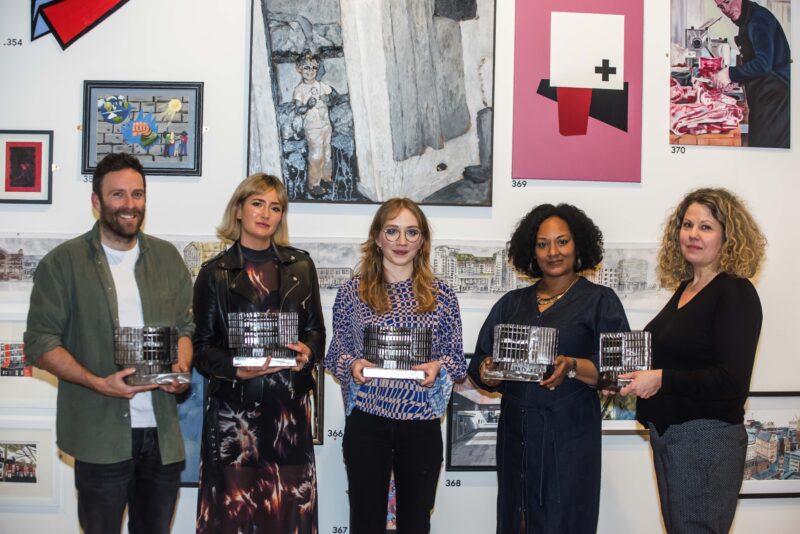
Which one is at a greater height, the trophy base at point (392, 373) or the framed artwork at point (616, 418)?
the trophy base at point (392, 373)

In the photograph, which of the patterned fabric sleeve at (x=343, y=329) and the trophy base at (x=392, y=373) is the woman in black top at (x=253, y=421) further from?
the trophy base at (x=392, y=373)

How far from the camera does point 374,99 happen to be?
439 centimetres

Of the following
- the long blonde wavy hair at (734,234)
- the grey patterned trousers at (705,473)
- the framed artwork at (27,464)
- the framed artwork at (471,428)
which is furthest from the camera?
the framed artwork at (471,428)

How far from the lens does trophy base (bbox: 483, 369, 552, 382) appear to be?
3.19m

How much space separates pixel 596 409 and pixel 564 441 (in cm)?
27

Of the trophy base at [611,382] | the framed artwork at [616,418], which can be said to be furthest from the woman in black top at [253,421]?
the framed artwork at [616,418]

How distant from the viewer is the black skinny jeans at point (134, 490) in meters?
3.00

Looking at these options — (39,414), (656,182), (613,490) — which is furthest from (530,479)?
(39,414)

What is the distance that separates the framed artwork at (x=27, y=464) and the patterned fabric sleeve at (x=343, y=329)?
2088 millimetres

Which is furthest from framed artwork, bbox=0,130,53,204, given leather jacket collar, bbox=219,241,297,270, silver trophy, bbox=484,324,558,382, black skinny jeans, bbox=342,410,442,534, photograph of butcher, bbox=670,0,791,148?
photograph of butcher, bbox=670,0,791,148

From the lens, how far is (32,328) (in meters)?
2.99

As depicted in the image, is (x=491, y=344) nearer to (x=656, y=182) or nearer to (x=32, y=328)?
(x=656, y=182)

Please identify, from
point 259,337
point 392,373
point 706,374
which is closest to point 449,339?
point 392,373

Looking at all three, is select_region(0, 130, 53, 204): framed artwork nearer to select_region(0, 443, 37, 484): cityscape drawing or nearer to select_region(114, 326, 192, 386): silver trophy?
select_region(0, 443, 37, 484): cityscape drawing
